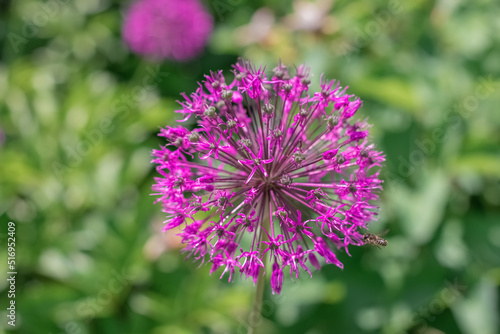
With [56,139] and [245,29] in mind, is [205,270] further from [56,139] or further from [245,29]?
[245,29]

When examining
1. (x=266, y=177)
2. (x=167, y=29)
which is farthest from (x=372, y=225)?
(x=167, y=29)

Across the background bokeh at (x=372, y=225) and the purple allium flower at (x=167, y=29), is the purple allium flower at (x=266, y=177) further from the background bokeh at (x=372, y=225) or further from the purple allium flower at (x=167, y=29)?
the purple allium flower at (x=167, y=29)

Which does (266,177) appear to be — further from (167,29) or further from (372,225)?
(167,29)

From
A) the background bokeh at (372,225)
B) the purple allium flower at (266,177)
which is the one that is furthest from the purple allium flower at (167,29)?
the purple allium flower at (266,177)

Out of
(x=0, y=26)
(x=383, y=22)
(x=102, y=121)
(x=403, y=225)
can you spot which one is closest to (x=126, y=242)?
(x=102, y=121)

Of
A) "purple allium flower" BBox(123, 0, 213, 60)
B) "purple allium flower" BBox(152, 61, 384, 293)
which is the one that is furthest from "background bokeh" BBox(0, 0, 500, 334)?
"purple allium flower" BBox(152, 61, 384, 293)

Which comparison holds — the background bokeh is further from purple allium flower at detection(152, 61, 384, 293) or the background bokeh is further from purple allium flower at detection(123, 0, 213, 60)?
purple allium flower at detection(152, 61, 384, 293)
